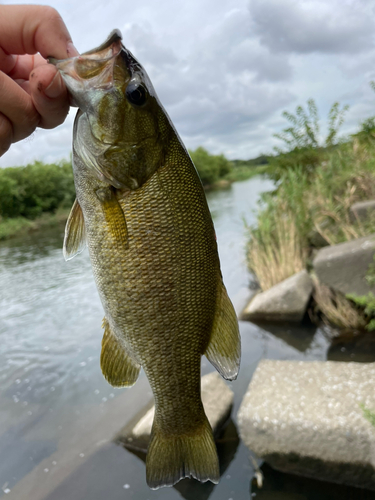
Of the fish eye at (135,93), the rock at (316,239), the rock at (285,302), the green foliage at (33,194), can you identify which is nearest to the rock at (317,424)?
the rock at (285,302)

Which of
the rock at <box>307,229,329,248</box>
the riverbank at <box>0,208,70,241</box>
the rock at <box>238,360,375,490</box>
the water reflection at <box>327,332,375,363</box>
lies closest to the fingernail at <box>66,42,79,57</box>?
the rock at <box>238,360,375,490</box>

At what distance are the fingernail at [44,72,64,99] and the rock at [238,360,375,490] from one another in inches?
136

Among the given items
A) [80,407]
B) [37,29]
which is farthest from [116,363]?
[80,407]

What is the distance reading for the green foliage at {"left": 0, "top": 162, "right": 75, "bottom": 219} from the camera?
117ft

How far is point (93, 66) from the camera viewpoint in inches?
53.9

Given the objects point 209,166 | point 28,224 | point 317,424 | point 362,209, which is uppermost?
point 209,166

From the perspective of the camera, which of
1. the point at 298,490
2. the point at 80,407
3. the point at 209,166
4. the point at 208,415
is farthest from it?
the point at 209,166

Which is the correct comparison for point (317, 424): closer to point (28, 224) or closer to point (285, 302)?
point (285, 302)

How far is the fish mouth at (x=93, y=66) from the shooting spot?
4.44ft

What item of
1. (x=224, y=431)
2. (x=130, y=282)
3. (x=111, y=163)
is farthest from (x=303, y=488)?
(x=111, y=163)

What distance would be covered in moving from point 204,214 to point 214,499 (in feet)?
12.5

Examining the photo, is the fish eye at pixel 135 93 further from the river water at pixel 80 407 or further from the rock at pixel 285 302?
the rock at pixel 285 302

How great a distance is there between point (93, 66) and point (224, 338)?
3.67 ft

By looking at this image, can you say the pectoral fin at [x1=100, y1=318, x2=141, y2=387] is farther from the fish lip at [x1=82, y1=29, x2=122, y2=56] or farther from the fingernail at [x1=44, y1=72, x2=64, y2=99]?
the fish lip at [x1=82, y1=29, x2=122, y2=56]
